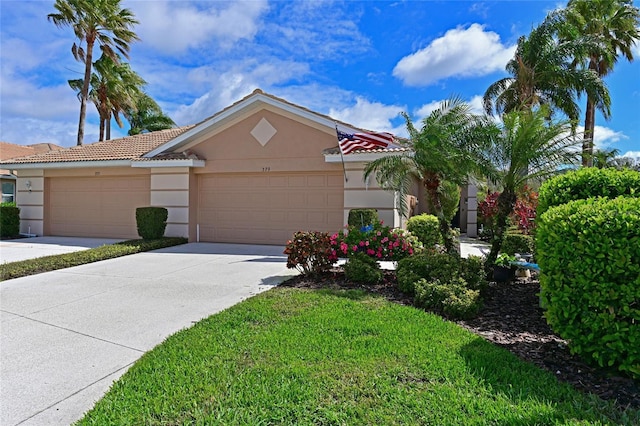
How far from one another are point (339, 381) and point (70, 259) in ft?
28.7

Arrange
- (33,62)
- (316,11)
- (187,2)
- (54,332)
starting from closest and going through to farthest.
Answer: (54,332) < (316,11) < (187,2) < (33,62)

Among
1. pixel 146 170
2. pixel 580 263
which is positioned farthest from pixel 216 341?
pixel 146 170

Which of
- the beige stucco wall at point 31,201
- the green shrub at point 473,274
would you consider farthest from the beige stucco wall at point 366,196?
the beige stucco wall at point 31,201

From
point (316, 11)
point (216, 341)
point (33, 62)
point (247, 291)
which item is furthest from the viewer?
point (33, 62)

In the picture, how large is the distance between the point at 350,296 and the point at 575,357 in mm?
3098

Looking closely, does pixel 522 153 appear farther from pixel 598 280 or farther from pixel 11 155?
pixel 11 155

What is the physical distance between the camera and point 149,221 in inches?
509

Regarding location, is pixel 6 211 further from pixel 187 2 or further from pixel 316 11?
pixel 316 11

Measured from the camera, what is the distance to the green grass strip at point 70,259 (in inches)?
316

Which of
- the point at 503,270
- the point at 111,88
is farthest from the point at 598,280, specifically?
the point at 111,88

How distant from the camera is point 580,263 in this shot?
11.1 ft

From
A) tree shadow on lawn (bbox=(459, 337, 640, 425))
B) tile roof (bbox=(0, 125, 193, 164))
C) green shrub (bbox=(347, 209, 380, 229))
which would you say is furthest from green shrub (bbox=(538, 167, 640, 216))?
tile roof (bbox=(0, 125, 193, 164))

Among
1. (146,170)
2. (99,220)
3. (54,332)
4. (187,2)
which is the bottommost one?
(54,332)

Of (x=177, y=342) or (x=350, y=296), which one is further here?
(x=350, y=296)
